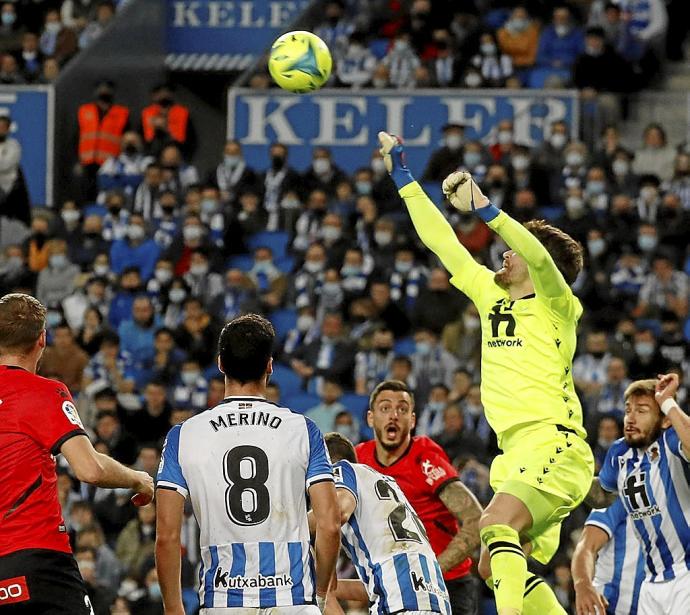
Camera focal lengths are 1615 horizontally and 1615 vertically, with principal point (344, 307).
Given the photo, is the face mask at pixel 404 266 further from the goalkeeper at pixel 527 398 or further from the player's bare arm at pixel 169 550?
the player's bare arm at pixel 169 550

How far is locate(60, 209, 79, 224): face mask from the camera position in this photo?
750 inches

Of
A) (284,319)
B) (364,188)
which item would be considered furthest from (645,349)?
(364,188)

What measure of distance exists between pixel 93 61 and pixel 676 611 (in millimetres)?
14337

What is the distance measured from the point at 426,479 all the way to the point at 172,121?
12.3m

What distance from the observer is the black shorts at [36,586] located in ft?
21.6

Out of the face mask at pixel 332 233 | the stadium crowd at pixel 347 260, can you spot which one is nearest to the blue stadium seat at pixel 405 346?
the stadium crowd at pixel 347 260

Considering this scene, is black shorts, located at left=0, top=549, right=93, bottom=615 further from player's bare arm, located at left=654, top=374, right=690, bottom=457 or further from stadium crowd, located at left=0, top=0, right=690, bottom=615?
stadium crowd, located at left=0, top=0, right=690, bottom=615

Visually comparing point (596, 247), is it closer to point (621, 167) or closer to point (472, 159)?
point (621, 167)

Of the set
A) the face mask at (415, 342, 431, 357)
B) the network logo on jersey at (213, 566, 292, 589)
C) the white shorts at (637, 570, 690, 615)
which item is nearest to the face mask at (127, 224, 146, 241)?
the face mask at (415, 342, 431, 357)

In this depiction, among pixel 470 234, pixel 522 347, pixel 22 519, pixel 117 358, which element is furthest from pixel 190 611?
pixel 22 519

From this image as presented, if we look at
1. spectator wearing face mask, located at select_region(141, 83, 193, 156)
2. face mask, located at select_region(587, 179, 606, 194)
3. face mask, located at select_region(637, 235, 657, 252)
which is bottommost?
face mask, located at select_region(637, 235, 657, 252)

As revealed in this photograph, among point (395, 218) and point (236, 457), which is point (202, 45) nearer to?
point (395, 218)

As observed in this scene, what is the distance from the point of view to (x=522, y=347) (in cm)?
818

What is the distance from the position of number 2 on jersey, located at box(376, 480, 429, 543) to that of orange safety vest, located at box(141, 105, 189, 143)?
13002 millimetres
